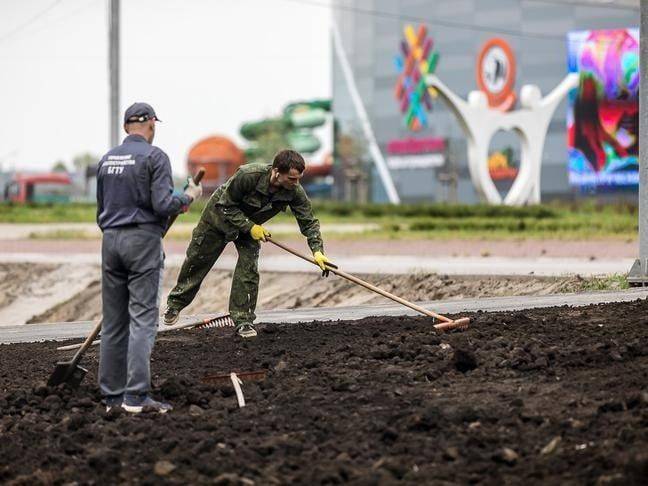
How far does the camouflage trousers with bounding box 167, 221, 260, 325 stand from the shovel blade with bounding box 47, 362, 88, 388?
2.64 m

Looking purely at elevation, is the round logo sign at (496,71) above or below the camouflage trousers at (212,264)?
above

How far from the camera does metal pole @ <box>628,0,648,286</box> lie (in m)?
15.9

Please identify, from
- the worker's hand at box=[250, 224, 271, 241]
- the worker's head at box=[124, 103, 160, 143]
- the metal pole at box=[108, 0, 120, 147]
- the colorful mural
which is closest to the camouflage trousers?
the worker's hand at box=[250, 224, 271, 241]

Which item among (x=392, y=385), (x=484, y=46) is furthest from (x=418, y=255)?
(x=484, y=46)

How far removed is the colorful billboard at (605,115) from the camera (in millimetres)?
68375

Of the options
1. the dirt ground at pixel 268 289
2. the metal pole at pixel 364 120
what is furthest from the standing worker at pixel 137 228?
the metal pole at pixel 364 120

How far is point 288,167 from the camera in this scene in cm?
1059

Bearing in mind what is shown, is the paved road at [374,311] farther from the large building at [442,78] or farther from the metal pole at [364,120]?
the metal pole at [364,120]

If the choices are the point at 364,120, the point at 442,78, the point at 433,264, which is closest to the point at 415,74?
the point at 442,78

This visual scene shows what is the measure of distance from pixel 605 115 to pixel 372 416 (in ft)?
208

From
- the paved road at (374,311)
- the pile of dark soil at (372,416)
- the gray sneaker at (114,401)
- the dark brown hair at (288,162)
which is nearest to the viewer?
the pile of dark soil at (372,416)

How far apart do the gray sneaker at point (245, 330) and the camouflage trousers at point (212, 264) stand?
37 millimetres

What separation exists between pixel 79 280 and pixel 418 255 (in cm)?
643

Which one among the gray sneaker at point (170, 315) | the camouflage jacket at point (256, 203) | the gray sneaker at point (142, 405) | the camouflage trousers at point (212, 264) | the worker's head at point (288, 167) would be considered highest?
the worker's head at point (288, 167)
